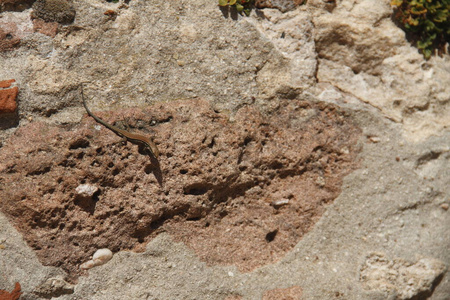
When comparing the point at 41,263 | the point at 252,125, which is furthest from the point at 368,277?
the point at 41,263

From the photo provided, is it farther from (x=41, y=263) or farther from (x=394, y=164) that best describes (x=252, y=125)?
(x=41, y=263)

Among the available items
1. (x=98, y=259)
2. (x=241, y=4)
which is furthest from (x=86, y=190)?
(x=241, y=4)

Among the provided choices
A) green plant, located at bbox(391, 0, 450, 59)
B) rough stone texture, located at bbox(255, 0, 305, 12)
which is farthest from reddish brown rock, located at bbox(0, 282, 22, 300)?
green plant, located at bbox(391, 0, 450, 59)

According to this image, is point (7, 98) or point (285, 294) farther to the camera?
point (285, 294)

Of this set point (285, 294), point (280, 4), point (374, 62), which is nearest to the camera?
point (285, 294)

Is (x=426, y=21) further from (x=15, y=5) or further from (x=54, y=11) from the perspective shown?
(x=15, y=5)

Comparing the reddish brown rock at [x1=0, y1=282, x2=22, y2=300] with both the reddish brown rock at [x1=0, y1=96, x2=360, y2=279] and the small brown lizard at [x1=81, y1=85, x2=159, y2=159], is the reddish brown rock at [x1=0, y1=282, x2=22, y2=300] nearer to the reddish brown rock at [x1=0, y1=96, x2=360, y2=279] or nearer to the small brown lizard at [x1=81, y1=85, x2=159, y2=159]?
the reddish brown rock at [x1=0, y1=96, x2=360, y2=279]
